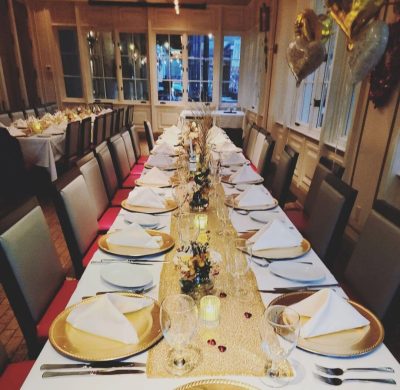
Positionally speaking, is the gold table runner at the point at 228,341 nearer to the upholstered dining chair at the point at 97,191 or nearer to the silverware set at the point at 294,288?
the silverware set at the point at 294,288

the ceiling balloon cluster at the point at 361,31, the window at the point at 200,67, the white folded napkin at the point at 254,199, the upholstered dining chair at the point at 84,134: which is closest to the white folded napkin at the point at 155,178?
the white folded napkin at the point at 254,199

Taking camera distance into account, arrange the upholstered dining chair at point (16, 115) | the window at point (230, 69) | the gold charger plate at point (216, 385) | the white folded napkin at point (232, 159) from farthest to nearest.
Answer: the window at point (230, 69) < the upholstered dining chair at point (16, 115) < the white folded napkin at point (232, 159) < the gold charger plate at point (216, 385)

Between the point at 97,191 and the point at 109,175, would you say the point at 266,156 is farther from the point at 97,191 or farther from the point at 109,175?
the point at 97,191

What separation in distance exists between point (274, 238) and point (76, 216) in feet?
3.31

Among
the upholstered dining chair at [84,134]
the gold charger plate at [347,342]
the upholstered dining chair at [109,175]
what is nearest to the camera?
the gold charger plate at [347,342]

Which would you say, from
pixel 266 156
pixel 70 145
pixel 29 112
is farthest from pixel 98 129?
pixel 266 156

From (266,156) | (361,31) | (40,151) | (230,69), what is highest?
(361,31)

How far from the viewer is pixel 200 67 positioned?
27.6ft

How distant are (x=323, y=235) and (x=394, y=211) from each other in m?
0.52

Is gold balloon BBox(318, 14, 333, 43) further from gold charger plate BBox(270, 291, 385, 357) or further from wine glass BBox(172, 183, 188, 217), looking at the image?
gold charger plate BBox(270, 291, 385, 357)

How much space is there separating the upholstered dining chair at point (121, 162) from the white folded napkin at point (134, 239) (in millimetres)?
1562

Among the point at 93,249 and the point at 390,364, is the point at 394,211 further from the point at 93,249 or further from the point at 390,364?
the point at 93,249

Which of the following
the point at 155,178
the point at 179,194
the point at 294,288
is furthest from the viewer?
the point at 155,178

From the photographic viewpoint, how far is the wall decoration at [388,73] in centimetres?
230
